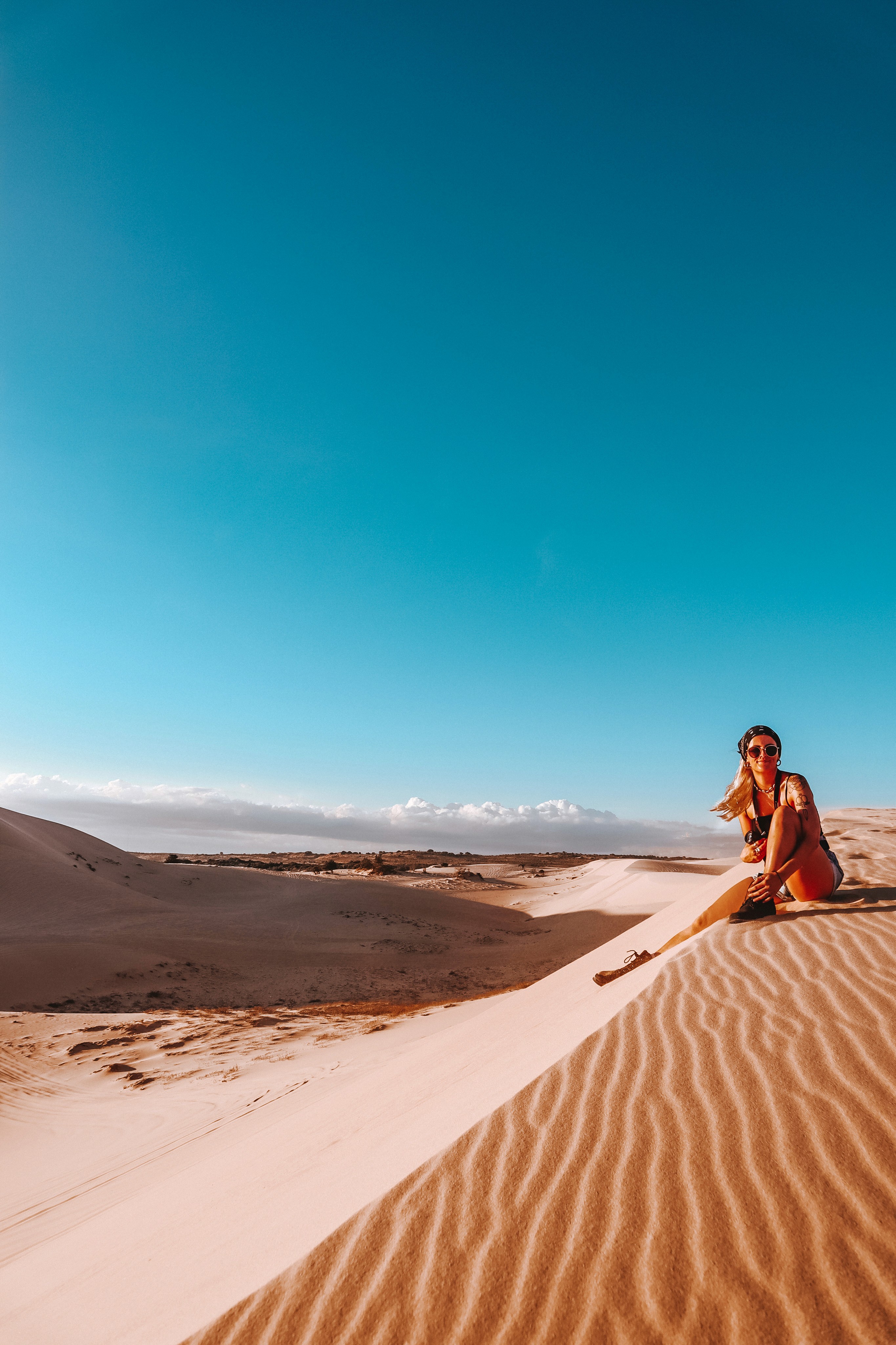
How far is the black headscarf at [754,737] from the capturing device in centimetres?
462

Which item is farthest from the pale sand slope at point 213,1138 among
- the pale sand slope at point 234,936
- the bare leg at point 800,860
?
the pale sand slope at point 234,936

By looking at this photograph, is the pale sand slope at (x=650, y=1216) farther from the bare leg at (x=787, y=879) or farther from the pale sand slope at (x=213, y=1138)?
the bare leg at (x=787, y=879)

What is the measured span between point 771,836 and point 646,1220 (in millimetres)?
3008

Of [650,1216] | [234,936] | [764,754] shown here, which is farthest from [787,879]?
[234,936]

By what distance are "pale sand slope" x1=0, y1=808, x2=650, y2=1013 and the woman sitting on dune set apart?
6639mm

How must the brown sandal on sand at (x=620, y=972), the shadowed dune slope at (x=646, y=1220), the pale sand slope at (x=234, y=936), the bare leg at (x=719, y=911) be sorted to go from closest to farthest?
the shadowed dune slope at (x=646, y=1220) < the brown sandal on sand at (x=620, y=972) < the bare leg at (x=719, y=911) < the pale sand slope at (x=234, y=936)

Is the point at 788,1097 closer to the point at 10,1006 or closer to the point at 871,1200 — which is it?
the point at 871,1200

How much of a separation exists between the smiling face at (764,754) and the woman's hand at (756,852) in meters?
0.53

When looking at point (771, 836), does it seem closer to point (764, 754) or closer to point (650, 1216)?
point (764, 754)

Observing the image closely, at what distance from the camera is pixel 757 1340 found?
1.51 m

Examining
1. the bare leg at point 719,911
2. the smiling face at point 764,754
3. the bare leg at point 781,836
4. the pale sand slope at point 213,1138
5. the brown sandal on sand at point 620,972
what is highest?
the smiling face at point 764,754

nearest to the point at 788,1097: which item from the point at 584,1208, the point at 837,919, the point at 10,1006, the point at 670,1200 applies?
the point at 670,1200

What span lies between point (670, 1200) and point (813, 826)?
3179 millimetres

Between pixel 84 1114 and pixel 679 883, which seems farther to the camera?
pixel 679 883
